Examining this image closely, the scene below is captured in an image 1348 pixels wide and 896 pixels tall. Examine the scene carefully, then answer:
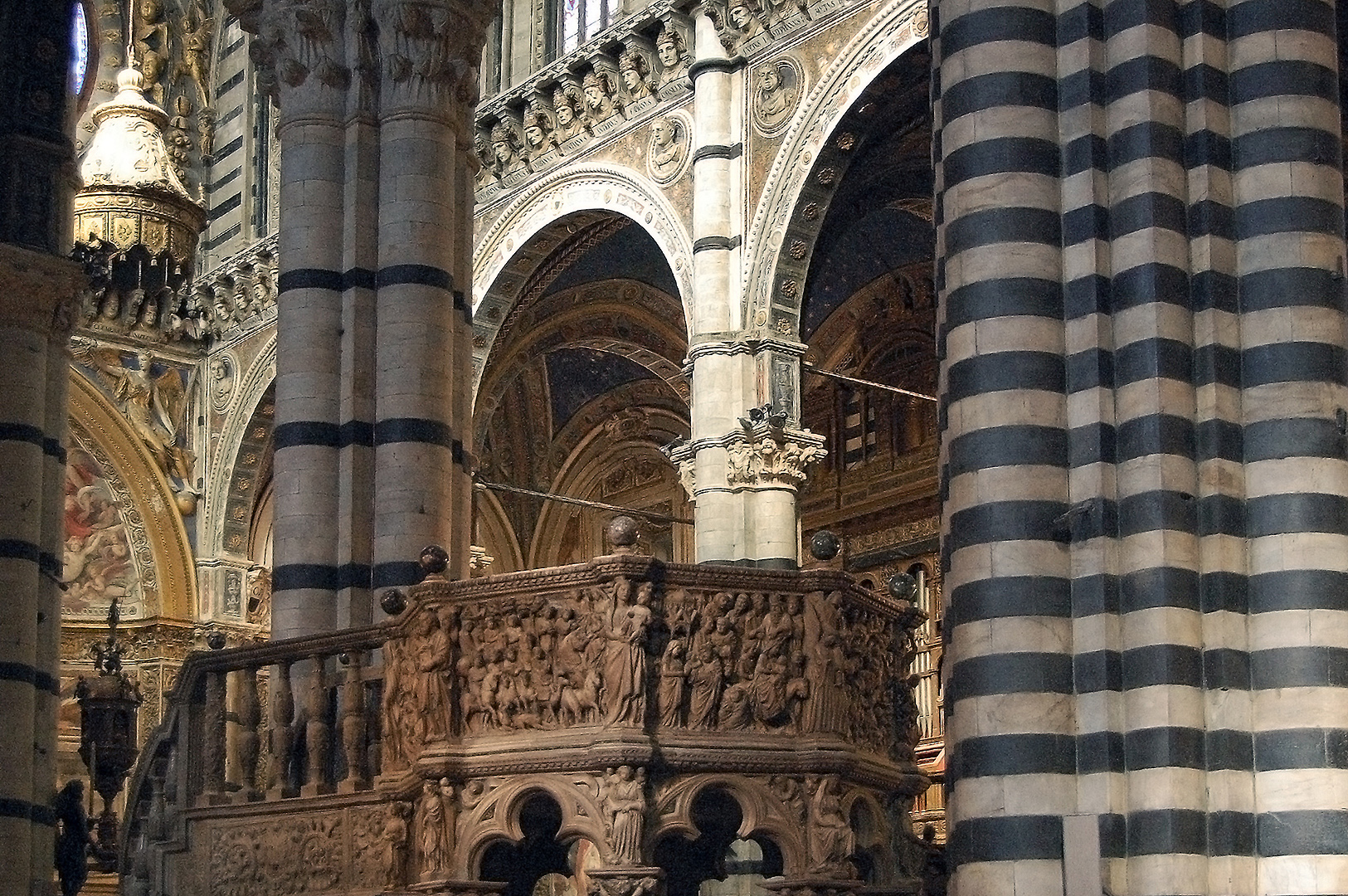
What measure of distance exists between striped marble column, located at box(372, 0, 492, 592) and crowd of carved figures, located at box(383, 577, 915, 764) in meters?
2.46

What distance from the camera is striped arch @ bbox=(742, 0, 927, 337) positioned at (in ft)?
60.4

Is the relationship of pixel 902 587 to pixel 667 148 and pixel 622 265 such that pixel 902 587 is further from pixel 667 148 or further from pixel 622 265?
pixel 622 265

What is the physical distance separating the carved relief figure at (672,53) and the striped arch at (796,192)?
6.19ft

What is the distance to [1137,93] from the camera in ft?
32.0

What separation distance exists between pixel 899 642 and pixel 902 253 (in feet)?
44.0

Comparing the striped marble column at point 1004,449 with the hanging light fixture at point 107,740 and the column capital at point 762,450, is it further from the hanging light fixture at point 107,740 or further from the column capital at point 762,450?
the column capital at point 762,450

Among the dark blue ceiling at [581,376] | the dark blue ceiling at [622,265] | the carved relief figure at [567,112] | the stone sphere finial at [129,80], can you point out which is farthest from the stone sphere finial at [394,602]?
the stone sphere finial at [129,80]

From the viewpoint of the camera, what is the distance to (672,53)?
20344 millimetres

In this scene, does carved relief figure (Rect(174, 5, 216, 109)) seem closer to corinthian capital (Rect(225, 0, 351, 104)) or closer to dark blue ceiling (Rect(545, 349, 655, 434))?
dark blue ceiling (Rect(545, 349, 655, 434))

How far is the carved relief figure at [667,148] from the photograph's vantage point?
20.1 m

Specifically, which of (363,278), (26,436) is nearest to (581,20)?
(26,436)

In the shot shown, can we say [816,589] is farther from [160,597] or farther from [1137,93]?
[160,597]

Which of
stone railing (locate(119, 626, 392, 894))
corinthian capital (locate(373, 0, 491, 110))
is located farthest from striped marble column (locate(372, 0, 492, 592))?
stone railing (locate(119, 626, 392, 894))

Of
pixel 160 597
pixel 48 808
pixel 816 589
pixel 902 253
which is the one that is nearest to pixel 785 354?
pixel 902 253
